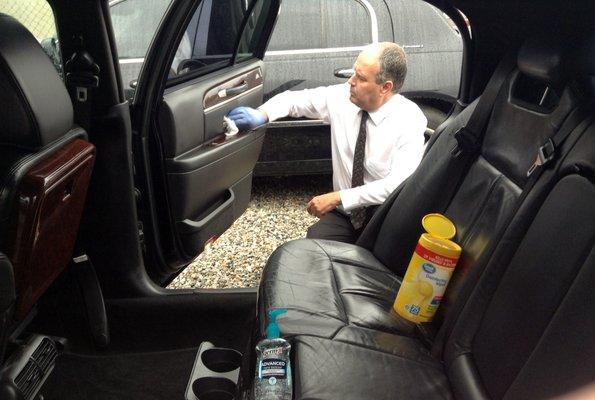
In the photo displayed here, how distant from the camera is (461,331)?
4.48 ft

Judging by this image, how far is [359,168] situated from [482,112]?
0.70m

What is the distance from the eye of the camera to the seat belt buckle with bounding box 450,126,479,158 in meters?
1.72

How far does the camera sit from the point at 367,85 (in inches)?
89.4

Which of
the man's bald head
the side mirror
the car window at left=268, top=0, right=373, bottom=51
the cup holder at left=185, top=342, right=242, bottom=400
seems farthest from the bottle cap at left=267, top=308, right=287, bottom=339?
the car window at left=268, top=0, right=373, bottom=51

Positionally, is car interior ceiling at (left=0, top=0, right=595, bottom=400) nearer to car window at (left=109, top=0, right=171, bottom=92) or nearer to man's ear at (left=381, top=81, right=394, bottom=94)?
man's ear at (left=381, top=81, right=394, bottom=94)

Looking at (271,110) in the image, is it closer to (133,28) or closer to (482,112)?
(133,28)

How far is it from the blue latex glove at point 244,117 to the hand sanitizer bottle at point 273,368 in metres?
1.00

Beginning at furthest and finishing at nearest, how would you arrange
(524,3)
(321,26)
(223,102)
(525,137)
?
(321,26), (223,102), (524,3), (525,137)

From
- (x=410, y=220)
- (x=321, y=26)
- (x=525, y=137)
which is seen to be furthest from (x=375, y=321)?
(x=321, y=26)

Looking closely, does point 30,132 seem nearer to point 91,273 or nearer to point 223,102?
point 91,273

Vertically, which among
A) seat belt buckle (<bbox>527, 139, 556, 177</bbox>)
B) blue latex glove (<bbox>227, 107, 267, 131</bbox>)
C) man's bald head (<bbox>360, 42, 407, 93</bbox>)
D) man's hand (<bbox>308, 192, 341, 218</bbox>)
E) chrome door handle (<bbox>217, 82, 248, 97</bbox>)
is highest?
seat belt buckle (<bbox>527, 139, 556, 177</bbox>)

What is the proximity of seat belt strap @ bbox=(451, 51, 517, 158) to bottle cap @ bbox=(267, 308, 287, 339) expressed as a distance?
2.57 feet

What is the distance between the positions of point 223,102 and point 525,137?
1.12 m

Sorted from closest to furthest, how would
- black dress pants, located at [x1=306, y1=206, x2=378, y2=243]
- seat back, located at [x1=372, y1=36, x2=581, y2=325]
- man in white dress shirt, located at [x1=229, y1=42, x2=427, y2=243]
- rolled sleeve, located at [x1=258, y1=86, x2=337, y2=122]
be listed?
seat back, located at [x1=372, y1=36, x2=581, y2=325] < man in white dress shirt, located at [x1=229, y1=42, x2=427, y2=243] < black dress pants, located at [x1=306, y1=206, x2=378, y2=243] < rolled sleeve, located at [x1=258, y1=86, x2=337, y2=122]
